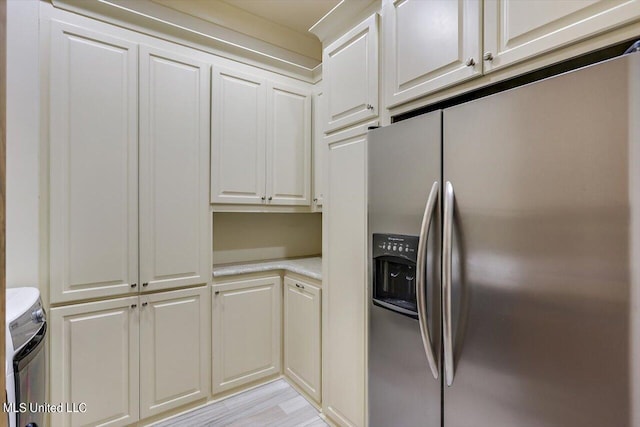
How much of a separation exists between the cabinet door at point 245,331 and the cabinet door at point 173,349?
9 centimetres

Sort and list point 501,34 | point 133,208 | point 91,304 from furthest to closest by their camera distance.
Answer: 1. point 133,208
2. point 91,304
3. point 501,34

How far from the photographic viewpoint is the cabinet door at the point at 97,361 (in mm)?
1635

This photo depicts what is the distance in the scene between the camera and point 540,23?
0.90 metres

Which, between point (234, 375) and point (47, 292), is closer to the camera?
point (47, 292)

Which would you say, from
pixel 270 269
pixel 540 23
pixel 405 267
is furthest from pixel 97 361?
pixel 540 23

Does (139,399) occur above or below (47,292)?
below

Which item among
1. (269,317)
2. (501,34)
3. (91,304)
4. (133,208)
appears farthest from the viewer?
(269,317)

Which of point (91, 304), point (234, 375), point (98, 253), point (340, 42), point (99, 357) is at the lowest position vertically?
point (234, 375)

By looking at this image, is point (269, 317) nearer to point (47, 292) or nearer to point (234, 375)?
point (234, 375)

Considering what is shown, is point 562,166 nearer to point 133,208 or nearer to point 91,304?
point 133,208

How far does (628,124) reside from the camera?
698 mm

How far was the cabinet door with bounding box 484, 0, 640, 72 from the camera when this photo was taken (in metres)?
0.78

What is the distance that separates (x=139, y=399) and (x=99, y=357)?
378 millimetres

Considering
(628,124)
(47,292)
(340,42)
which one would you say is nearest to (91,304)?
(47,292)
